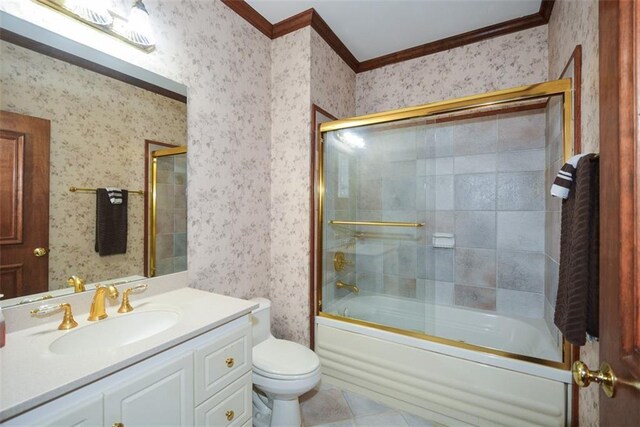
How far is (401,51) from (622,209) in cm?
237

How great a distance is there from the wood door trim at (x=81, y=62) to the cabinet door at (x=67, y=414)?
1188mm

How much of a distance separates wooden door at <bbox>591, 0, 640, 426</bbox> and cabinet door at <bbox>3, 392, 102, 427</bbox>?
1.16m

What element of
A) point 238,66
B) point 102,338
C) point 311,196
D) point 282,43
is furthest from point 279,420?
point 282,43

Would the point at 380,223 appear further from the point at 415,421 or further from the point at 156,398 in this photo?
the point at 156,398

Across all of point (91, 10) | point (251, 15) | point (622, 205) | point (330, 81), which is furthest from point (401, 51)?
point (622, 205)

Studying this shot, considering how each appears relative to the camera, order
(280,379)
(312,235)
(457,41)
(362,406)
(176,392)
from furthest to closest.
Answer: (457,41), (312,235), (362,406), (280,379), (176,392)

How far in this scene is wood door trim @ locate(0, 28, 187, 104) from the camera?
970 mm

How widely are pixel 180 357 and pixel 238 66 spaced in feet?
5.65

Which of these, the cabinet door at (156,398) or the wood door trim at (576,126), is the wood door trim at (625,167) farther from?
the cabinet door at (156,398)

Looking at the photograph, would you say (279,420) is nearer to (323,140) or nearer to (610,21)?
(323,140)

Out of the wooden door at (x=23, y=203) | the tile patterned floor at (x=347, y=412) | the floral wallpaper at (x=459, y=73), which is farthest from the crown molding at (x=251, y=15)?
the tile patterned floor at (x=347, y=412)

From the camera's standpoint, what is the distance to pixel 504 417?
144 cm

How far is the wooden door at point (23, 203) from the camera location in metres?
0.94

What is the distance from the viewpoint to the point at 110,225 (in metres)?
1.23
